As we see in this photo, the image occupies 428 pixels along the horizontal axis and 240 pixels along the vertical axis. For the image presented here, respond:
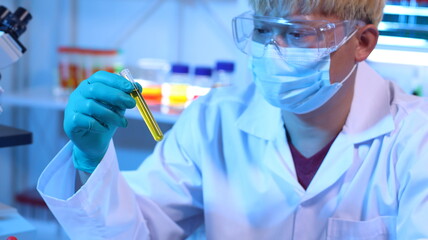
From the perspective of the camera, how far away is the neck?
1.44m

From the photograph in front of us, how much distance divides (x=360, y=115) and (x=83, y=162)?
25.0 inches

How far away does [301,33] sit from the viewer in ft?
4.36

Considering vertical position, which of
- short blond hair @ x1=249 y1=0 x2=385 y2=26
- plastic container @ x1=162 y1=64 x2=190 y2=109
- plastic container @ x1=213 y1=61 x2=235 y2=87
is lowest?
plastic container @ x1=162 y1=64 x2=190 y2=109

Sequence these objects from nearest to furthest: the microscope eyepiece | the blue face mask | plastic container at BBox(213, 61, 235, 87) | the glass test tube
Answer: the glass test tube < the microscope eyepiece < the blue face mask < plastic container at BBox(213, 61, 235, 87)

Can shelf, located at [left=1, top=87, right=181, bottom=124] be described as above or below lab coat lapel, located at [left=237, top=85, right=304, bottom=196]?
below

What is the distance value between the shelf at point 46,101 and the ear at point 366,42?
108cm

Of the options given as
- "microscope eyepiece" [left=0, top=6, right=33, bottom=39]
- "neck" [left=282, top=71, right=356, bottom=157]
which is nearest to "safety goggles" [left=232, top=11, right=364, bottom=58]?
"neck" [left=282, top=71, right=356, bottom=157]

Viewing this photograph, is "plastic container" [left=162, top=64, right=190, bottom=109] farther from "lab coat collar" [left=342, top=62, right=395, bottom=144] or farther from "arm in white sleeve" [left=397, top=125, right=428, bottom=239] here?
"arm in white sleeve" [left=397, top=125, right=428, bottom=239]

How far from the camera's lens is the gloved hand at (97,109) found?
1135 millimetres

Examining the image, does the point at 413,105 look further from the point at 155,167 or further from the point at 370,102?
the point at 155,167

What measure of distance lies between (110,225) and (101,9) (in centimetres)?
194

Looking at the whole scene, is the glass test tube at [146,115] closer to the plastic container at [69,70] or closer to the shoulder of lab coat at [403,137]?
the shoulder of lab coat at [403,137]

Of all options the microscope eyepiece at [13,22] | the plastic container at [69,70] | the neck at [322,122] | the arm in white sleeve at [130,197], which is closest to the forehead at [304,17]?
the neck at [322,122]

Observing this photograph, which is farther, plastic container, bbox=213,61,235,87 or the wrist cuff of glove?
plastic container, bbox=213,61,235,87
